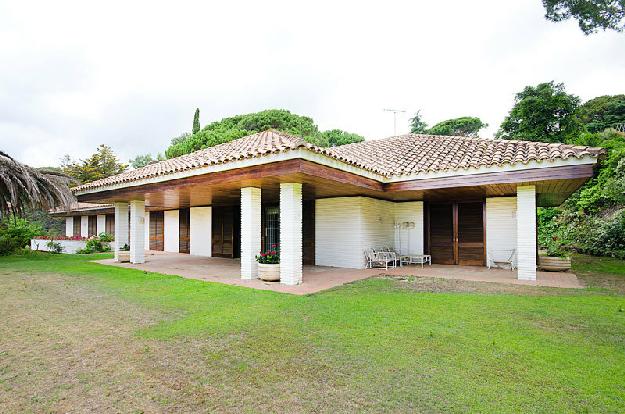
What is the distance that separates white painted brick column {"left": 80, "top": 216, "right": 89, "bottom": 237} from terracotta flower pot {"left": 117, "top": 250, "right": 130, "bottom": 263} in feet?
45.5

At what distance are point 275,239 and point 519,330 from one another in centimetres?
974

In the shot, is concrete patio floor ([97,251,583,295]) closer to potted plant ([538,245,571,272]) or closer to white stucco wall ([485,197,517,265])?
potted plant ([538,245,571,272])

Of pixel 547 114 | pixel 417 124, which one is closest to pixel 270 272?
pixel 547 114

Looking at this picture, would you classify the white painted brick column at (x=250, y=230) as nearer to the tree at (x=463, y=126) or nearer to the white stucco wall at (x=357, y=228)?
the white stucco wall at (x=357, y=228)

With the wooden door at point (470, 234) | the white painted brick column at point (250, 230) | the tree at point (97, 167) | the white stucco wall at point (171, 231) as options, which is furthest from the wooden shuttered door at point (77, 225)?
the wooden door at point (470, 234)

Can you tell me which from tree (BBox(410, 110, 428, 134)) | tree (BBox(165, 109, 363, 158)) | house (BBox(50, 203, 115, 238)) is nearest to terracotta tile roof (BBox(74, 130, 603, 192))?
house (BBox(50, 203, 115, 238))

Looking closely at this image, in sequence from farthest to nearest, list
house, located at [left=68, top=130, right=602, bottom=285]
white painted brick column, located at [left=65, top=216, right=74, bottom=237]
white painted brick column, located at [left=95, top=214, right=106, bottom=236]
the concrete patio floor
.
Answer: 1. white painted brick column, located at [left=65, top=216, right=74, bottom=237]
2. white painted brick column, located at [left=95, top=214, right=106, bottom=236]
3. the concrete patio floor
4. house, located at [left=68, top=130, right=602, bottom=285]

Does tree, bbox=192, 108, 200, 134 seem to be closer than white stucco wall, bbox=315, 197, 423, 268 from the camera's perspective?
No

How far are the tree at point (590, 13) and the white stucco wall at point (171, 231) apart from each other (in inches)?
667

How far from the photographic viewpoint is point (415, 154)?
38.9 feet

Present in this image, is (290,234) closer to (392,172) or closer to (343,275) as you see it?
(343,275)

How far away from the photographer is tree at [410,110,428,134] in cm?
4650

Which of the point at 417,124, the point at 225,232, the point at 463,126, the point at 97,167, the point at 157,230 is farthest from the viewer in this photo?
the point at 417,124

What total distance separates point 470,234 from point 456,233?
17.7 inches
